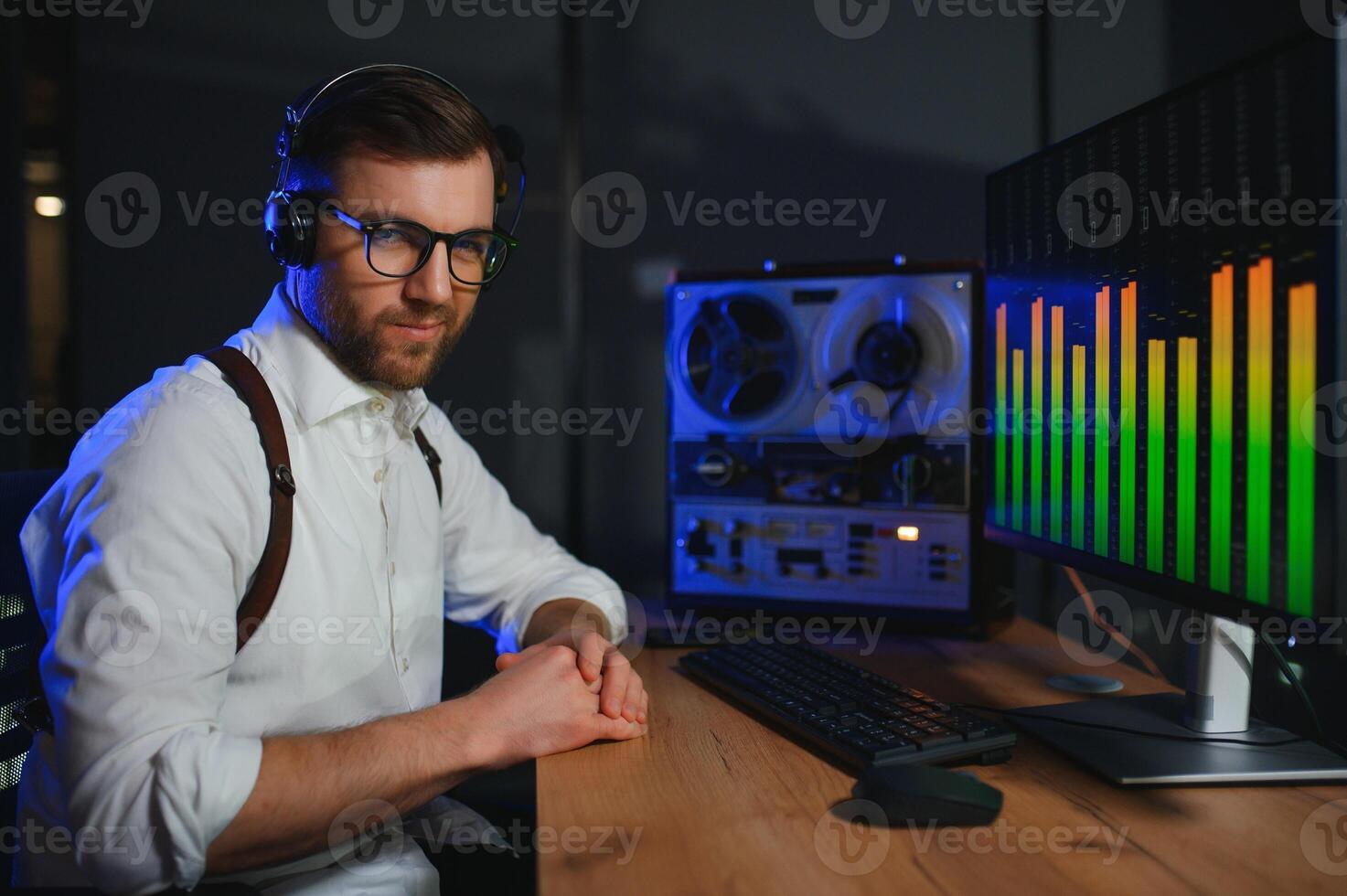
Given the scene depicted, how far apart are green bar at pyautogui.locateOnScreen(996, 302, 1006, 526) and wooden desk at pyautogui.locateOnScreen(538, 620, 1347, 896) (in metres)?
0.35

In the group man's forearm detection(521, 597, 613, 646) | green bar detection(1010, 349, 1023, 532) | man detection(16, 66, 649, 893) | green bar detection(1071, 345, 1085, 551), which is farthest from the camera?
man's forearm detection(521, 597, 613, 646)

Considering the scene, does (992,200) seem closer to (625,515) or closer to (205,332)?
(625,515)

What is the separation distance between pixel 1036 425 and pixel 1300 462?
408 millimetres

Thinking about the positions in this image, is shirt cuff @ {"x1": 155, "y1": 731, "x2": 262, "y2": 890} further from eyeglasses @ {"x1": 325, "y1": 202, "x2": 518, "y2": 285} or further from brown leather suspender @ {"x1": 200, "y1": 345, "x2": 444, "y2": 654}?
eyeglasses @ {"x1": 325, "y1": 202, "x2": 518, "y2": 285}

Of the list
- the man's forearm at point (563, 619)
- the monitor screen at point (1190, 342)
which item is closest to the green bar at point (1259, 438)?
the monitor screen at point (1190, 342)

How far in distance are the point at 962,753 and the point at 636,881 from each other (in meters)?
0.34

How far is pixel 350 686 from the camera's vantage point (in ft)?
3.42

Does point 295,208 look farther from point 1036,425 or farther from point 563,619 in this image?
point 1036,425

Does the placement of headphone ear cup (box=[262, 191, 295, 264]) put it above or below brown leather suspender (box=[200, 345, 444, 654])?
above

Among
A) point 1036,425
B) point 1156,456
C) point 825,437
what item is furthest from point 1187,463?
point 825,437

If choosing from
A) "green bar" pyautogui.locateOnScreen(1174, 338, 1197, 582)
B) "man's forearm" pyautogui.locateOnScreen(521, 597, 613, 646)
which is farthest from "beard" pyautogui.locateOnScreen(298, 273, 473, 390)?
"green bar" pyautogui.locateOnScreen(1174, 338, 1197, 582)

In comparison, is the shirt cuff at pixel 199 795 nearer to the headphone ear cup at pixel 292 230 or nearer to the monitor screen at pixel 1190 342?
the headphone ear cup at pixel 292 230

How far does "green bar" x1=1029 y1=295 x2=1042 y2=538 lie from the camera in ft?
3.53

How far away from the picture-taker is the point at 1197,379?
2.63 feet
